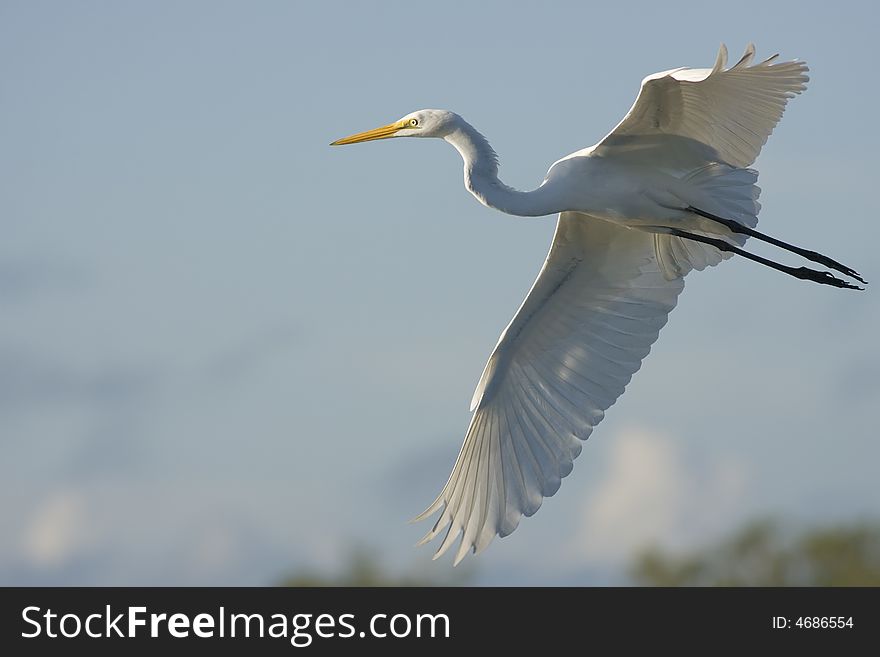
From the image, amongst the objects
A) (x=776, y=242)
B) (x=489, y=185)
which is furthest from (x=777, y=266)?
(x=489, y=185)

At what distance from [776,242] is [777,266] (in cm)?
42

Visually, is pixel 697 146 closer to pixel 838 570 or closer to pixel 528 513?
pixel 528 513

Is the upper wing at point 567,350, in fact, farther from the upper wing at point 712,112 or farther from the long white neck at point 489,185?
the upper wing at point 712,112

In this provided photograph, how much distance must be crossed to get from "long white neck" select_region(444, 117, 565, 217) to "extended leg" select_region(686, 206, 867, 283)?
1004mm

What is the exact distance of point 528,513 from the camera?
10578 millimetres

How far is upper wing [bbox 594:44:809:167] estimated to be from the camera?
936cm

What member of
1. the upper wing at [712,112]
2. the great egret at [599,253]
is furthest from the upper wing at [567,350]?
the upper wing at [712,112]

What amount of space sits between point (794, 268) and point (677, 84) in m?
2.17

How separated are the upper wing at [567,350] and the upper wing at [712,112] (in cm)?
115

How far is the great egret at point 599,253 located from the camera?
968 centimetres

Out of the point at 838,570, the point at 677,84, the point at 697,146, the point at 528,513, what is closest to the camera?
the point at 677,84

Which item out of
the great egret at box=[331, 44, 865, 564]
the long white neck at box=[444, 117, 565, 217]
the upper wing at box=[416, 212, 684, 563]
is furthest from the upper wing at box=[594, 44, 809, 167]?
the upper wing at box=[416, 212, 684, 563]

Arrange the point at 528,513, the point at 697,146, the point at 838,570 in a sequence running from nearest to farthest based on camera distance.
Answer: the point at 697,146, the point at 528,513, the point at 838,570
